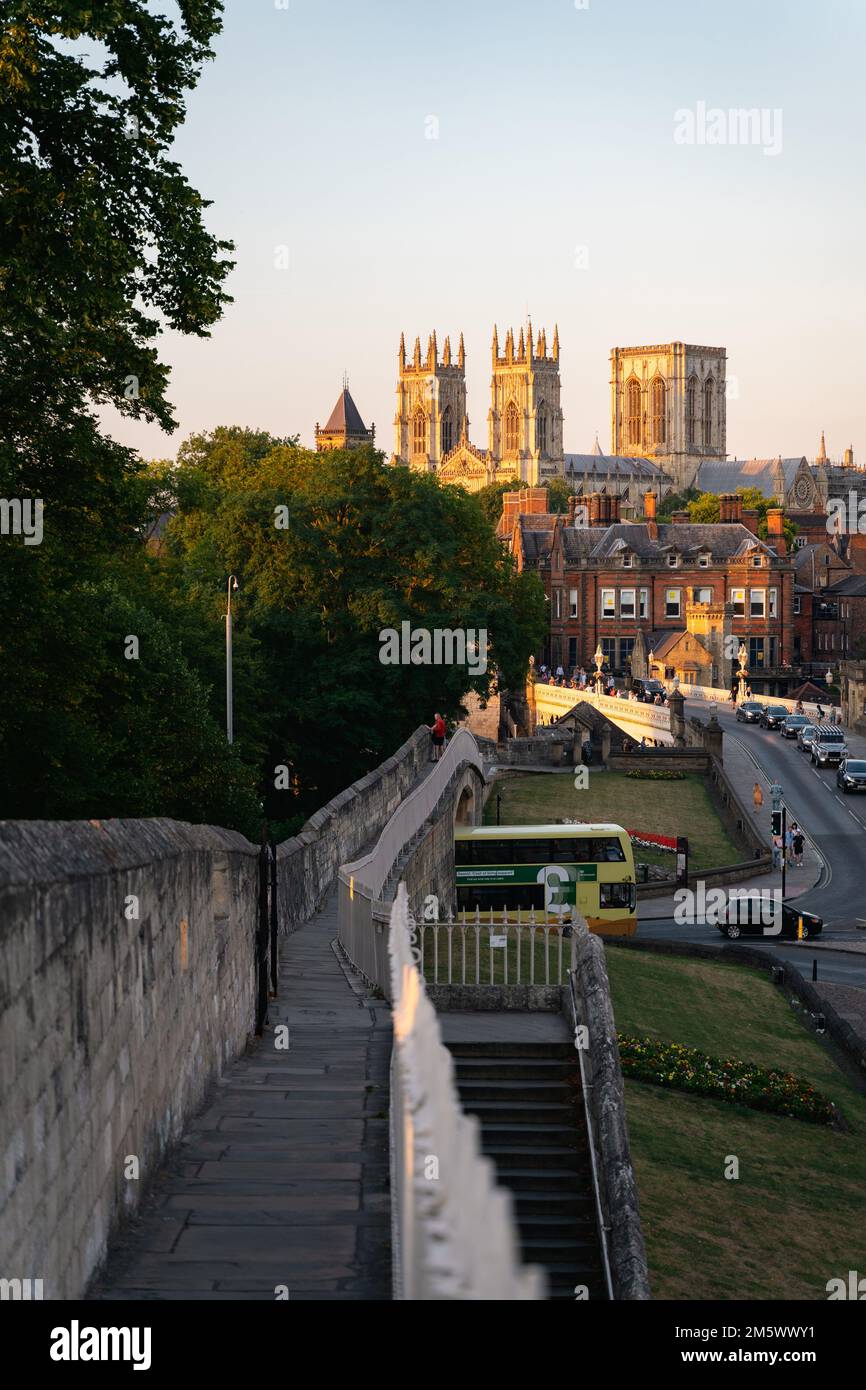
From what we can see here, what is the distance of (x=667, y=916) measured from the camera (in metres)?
52.2

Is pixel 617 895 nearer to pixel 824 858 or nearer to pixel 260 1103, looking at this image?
pixel 824 858

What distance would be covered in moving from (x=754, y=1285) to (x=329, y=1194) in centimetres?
822

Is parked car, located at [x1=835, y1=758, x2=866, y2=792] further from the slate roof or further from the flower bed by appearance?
the slate roof

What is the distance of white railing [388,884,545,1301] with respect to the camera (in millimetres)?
3141

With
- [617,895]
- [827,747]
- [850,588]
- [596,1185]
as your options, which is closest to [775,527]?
[850,588]

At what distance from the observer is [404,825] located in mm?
33219

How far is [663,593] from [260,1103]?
121 meters

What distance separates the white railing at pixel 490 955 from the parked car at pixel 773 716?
69.0 m

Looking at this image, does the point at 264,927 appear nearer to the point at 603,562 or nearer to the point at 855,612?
the point at 603,562

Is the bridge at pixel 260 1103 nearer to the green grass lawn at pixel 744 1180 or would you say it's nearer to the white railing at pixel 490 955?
the white railing at pixel 490 955

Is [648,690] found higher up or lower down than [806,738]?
higher up

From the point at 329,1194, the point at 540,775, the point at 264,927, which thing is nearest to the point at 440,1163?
the point at 329,1194

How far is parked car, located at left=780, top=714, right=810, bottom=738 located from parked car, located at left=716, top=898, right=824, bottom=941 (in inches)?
1734

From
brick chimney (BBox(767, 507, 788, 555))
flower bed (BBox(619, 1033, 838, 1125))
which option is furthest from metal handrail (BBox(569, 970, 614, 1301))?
brick chimney (BBox(767, 507, 788, 555))
